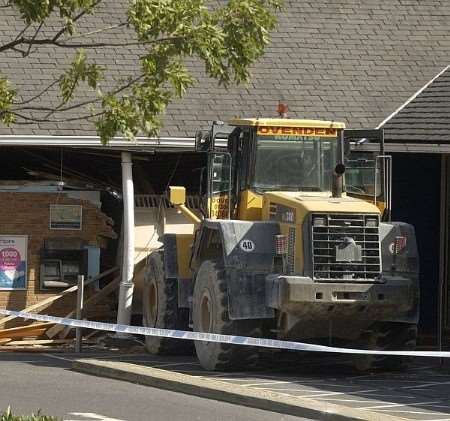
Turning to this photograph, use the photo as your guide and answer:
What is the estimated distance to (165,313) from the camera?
1911 centimetres

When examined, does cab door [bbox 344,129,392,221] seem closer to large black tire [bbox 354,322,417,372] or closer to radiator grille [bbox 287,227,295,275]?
large black tire [bbox 354,322,417,372]

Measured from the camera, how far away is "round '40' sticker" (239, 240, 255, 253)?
16828mm

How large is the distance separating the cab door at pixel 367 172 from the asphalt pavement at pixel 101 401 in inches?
180

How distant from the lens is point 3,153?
77.7 ft

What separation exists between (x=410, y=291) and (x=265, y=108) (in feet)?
23.8

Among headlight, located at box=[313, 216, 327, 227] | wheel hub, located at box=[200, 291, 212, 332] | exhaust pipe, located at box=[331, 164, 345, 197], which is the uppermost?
exhaust pipe, located at box=[331, 164, 345, 197]

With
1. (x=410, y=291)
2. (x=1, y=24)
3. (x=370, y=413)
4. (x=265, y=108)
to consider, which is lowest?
(x=370, y=413)

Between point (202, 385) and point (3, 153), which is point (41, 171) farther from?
point (202, 385)

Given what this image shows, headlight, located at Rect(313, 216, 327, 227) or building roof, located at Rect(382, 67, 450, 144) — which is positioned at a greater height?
building roof, located at Rect(382, 67, 450, 144)

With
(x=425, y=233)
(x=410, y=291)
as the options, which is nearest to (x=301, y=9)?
(x=425, y=233)

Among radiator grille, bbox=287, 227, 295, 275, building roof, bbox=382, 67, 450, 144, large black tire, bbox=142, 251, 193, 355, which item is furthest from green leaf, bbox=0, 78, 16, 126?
building roof, bbox=382, 67, 450, 144

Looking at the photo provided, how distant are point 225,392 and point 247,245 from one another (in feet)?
10.3

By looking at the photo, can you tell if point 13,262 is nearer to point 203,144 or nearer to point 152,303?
point 152,303

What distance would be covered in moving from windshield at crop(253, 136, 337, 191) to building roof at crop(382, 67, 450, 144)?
3748 millimetres
